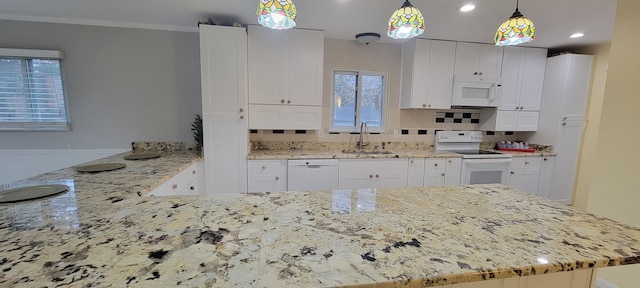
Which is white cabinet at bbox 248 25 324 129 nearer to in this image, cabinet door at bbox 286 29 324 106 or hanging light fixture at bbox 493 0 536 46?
cabinet door at bbox 286 29 324 106

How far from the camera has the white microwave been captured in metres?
3.20

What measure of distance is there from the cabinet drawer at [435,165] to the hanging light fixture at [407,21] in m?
1.86

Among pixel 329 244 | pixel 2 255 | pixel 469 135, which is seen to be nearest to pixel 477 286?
pixel 329 244

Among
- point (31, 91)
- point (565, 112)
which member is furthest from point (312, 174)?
point (565, 112)

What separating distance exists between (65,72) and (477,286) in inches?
155

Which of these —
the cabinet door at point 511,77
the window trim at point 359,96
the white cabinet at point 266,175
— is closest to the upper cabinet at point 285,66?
the window trim at point 359,96

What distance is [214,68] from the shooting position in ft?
8.34

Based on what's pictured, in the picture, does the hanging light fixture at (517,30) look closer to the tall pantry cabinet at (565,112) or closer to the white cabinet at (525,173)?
the white cabinet at (525,173)

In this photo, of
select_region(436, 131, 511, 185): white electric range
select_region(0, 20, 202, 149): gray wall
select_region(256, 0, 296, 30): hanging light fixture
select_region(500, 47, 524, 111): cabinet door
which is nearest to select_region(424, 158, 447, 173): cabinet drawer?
select_region(436, 131, 511, 185): white electric range

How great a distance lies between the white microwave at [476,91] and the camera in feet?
10.5

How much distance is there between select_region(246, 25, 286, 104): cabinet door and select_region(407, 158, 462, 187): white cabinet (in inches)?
69.8

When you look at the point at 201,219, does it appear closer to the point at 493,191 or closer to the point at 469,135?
the point at 493,191

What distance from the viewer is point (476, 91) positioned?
327 cm

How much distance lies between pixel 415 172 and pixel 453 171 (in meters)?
0.50
